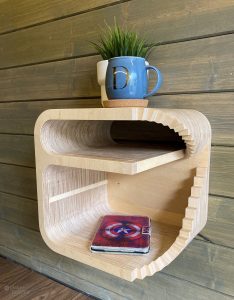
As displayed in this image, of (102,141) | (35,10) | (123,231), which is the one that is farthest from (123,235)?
(35,10)

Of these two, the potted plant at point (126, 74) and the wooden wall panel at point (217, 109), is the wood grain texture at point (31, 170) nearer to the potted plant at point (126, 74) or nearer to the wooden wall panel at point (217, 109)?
the wooden wall panel at point (217, 109)

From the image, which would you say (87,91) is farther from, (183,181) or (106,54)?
(183,181)

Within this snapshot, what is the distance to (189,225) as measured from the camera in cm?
57

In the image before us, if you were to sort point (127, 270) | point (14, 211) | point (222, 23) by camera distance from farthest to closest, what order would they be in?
point (14, 211) < point (222, 23) < point (127, 270)

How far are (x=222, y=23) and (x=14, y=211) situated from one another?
3.27 feet

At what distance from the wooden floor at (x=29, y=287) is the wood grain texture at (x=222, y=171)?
0.61 metres

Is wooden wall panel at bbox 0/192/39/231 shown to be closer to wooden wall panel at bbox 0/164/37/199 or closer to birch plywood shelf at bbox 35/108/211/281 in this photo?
wooden wall panel at bbox 0/164/37/199

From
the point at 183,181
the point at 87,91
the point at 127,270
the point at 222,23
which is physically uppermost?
the point at 222,23

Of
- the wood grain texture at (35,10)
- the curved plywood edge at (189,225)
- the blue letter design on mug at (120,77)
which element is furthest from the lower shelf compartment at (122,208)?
the wood grain texture at (35,10)

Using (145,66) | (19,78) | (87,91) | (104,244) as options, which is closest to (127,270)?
(104,244)

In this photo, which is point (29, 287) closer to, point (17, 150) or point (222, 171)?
point (17, 150)

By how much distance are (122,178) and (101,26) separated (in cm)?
44

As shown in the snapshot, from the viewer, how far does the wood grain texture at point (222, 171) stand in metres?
0.66

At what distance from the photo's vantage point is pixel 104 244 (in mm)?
605
